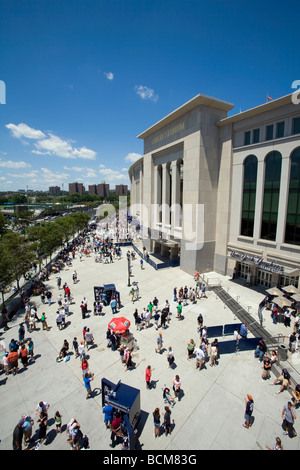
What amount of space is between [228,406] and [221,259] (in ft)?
53.6

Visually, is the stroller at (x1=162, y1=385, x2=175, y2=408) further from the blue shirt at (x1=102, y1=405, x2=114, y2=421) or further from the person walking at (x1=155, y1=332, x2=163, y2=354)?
the person walking at (x1=155, y1=332, x2=163, y2=354)

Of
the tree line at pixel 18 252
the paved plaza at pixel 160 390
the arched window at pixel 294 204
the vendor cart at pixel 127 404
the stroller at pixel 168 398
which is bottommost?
the paved plaza at pixel 160 390

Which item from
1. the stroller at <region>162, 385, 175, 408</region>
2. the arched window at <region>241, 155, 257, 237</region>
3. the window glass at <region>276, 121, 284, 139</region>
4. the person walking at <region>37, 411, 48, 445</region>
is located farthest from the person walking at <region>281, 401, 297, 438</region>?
the window glass at <region>276, 121, 284, 139</region>

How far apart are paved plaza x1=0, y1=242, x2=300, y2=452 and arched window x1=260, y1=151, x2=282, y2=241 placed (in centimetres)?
732

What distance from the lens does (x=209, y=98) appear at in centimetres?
2114

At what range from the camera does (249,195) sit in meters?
20.8

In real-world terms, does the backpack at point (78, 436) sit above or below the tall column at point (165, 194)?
below

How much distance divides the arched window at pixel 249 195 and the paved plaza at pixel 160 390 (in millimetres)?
8351

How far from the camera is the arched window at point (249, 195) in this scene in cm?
2019

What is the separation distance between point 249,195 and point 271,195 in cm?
230

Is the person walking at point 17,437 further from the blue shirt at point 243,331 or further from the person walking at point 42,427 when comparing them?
the blue shirt at point 243,331

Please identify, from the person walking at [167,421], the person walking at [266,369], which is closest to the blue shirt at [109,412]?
the person walking at [167,421]

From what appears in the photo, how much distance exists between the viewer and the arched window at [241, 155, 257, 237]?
2019 cm
